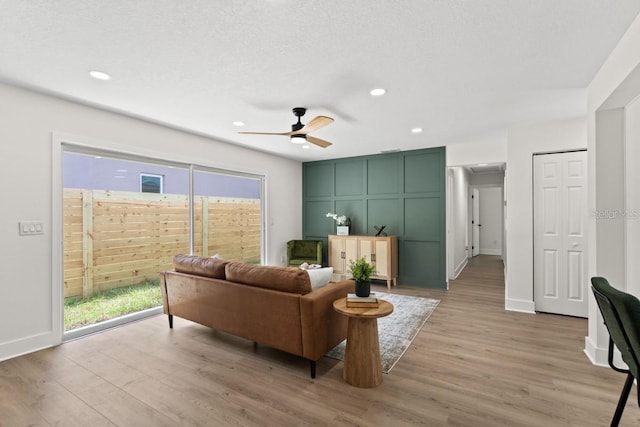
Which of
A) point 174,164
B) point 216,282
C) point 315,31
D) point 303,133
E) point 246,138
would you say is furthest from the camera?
point 246,138

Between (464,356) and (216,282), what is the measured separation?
2.43 m

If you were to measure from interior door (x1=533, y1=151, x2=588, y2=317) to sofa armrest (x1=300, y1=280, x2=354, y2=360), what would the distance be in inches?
118

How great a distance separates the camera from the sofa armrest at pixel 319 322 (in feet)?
7.61

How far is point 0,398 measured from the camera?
2.11m

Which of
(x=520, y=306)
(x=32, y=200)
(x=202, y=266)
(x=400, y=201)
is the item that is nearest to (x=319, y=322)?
(x=202, y=266)

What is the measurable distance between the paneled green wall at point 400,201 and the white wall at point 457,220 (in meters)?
0.50

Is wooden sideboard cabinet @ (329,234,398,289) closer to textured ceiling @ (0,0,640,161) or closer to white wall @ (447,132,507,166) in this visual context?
white wall @ (447,132,507,166)

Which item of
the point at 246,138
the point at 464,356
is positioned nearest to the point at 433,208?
the point at 464,356

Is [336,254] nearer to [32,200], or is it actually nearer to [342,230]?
[342,230]

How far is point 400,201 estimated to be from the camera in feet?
18.2

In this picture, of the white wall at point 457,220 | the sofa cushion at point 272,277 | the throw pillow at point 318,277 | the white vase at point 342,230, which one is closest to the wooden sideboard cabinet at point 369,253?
the white vase at point 342,230

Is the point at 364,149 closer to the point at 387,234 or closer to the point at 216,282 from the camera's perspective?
the point at 387,234

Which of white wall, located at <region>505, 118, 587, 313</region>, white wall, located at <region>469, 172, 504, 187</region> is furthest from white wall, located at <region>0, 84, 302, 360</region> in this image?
white wall, located at <region>469, 172, 504, 187</region>

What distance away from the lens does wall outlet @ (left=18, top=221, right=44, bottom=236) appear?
9.07ft
